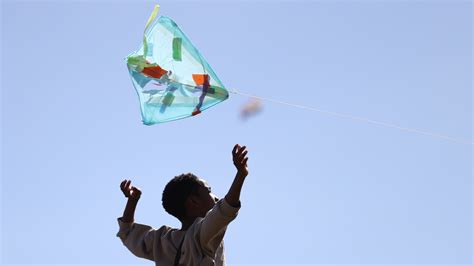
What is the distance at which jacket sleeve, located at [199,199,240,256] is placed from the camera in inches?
192

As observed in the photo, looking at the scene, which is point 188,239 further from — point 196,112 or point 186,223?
point 196,112

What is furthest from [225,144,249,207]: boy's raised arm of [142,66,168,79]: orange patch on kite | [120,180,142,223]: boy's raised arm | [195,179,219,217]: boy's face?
[142,66,168,79]: orange patch on kite

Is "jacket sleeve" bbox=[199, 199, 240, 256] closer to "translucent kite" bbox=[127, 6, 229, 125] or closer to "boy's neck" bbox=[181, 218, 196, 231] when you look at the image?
"boy's neck" bbox=[181, 218, 196, 231]

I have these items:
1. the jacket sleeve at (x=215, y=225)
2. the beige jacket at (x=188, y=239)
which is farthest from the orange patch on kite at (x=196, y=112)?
the jacket sleeve at (x=215, y=225)

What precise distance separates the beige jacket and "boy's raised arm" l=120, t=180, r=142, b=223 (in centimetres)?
5

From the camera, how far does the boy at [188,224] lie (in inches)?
192

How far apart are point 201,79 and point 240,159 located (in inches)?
64.4

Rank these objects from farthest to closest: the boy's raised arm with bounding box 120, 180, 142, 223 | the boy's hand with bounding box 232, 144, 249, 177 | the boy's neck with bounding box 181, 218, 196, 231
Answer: the boy's raised arm with bounding box 120, 180, 142, 223
the boy's neck with bounding box 181, 218, 196, 231
the boy's hand with bounding box 232, 144, 249, 177

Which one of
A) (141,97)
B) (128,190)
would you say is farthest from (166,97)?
(128,190)

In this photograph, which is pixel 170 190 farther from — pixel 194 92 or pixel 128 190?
pixel 194 92

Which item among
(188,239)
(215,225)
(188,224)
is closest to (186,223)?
(188,224)

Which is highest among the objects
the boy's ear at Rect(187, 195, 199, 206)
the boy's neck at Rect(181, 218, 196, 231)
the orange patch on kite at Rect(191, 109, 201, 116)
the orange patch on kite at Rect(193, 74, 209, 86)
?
the orange patch on kite at Rect(193, 74, 209, 86)

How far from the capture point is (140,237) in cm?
563

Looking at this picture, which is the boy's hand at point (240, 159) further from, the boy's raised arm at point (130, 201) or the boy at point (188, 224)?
the boy's raised arm at point (130, 201)
